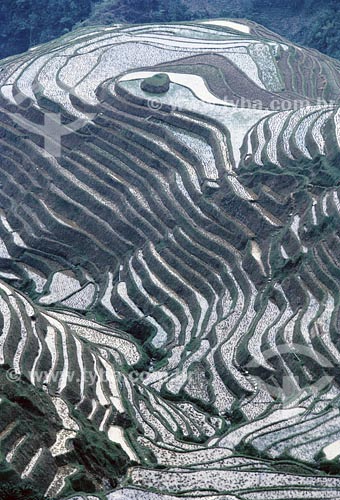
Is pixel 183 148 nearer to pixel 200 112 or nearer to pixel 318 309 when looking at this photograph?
pixel 200 112

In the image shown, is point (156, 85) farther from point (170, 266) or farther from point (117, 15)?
point (117, 15)

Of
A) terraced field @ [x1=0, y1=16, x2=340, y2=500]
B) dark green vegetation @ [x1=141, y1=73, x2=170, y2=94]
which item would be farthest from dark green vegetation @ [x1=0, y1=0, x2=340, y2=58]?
dark green vegetation @ [x1=141, y1=73, x2=170, y2=94]

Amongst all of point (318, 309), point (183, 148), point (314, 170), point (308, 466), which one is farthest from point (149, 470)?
point (183, 148)

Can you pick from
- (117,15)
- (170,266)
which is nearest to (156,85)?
(170,266)

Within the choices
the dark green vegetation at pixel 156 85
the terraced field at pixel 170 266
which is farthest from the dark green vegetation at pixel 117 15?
the dark green vegetation at pixel 156 85

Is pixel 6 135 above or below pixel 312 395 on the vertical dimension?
above
